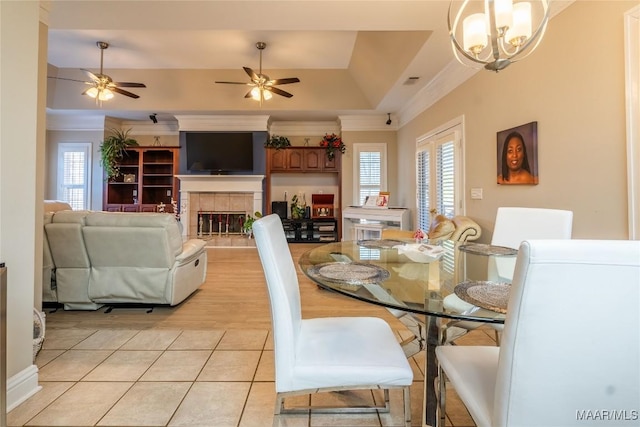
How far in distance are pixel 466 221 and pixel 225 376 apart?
2.77m

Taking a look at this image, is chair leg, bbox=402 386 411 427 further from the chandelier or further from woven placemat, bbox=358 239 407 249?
the chandelier

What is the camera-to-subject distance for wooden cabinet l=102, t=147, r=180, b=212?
22.6ft

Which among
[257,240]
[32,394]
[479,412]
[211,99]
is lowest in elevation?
[32,394]

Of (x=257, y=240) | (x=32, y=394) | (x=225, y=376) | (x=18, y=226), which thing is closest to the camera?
(x=257, y=240)

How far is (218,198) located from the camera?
273 inches

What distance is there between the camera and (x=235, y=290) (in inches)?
145

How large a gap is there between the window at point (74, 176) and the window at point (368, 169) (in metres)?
5.88

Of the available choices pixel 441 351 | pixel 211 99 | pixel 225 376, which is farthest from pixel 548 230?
pixel 211 99

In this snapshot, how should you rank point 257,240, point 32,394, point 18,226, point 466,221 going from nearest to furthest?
point 257,240
point 18,226
point 32,394
point 466,221

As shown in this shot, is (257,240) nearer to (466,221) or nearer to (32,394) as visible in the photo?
(32,394)

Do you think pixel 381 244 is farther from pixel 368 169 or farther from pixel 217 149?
pixel 217 149

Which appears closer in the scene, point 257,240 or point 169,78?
point 257,240

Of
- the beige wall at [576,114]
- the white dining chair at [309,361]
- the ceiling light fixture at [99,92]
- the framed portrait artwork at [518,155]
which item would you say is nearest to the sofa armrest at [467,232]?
the beige wall at [576,114]

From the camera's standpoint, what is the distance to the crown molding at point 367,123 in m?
6.58
